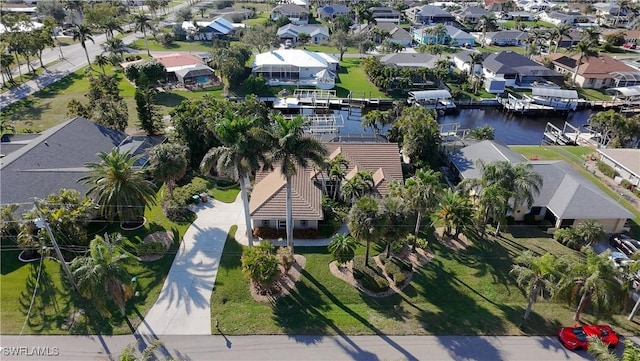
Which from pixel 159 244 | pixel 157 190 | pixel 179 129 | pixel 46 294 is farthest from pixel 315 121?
pixel 46 294

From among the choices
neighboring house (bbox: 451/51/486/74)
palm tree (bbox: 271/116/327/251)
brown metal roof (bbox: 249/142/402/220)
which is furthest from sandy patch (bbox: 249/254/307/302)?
neighboring house (bbox: 451/51/486/74)

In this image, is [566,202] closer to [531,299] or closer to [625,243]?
[625,243]

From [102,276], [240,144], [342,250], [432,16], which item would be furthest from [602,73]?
[102,276]

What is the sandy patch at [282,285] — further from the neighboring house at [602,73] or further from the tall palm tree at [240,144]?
the neighboring house at [602,73]

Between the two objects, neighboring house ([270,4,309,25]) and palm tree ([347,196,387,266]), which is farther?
neighboring house ([270,4,309,25])

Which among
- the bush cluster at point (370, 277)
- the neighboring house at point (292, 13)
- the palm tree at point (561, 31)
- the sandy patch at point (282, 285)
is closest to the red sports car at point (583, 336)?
the bush cluster at point (370, 277)

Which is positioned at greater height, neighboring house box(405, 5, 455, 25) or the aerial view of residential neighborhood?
neighboring house box(405, 5, 455, 25)

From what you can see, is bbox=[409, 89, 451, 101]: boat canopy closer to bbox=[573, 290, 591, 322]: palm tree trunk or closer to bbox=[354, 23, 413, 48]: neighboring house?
bbox=[354, 23, 413, 48]: neighboring house
